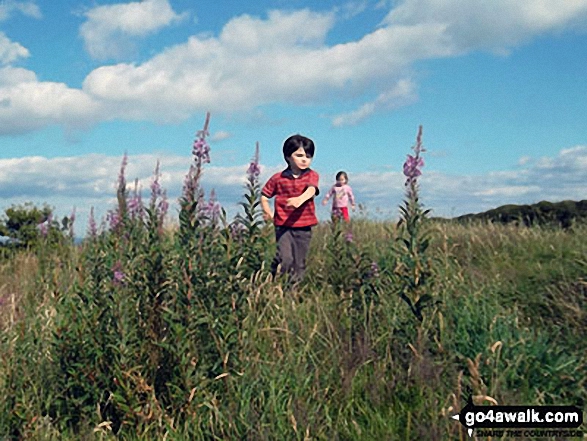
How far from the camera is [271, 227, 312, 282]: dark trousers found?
7633 mm

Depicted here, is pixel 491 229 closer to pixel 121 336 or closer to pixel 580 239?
pixel 580 239

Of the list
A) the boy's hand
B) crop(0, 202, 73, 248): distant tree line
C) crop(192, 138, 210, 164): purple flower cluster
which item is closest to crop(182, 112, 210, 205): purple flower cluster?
crop(192, 138, 210, 164): purple flower cluster

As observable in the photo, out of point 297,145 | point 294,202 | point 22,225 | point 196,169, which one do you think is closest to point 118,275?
point 196,169

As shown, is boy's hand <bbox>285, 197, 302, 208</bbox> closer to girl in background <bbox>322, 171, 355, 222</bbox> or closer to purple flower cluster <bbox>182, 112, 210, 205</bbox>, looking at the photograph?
purple flower cluster <bbox>182, 112, 210, 205</bbox>

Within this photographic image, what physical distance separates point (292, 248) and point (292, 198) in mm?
686

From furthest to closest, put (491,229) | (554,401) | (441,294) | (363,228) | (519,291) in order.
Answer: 1. (363,228)
2. (491,229)
3. (519,291)
4. (441,294)
5. (554,401)

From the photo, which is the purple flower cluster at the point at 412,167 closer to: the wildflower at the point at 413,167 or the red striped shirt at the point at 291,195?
the wildflower at the point at 413,167

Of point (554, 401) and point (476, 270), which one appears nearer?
point (554, 401)

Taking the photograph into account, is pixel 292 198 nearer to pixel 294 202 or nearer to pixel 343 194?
pixel 294 202

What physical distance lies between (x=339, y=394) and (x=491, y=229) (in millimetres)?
5694

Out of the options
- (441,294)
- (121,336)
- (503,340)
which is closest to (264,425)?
(121,336)

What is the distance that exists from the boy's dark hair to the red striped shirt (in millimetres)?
250

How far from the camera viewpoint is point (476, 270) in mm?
7164

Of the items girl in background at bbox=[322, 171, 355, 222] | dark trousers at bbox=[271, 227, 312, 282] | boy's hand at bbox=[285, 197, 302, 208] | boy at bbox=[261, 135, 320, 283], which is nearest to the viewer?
boy's hand at bbox=[285, 197, 302, 208]
